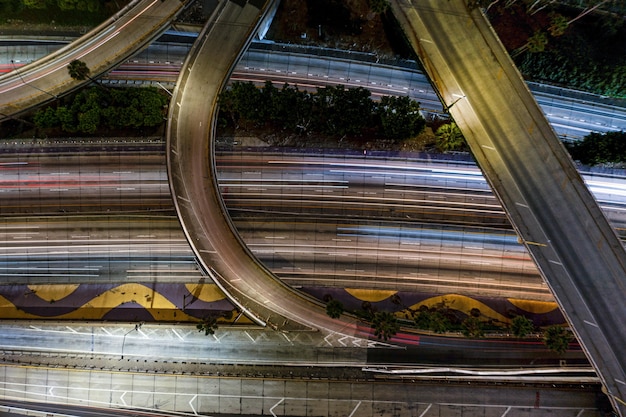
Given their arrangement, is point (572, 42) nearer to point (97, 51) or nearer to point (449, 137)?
point (449, 137)

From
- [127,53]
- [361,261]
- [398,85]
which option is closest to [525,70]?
[398,85]

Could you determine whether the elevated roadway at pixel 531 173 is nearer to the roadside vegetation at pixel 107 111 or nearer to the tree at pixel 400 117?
the tree at pixel 400 117

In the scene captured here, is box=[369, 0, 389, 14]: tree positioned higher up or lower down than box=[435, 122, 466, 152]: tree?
higher up

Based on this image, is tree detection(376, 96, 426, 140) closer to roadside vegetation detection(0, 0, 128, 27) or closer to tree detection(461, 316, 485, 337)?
tree detection(461, 316, 485, 337)

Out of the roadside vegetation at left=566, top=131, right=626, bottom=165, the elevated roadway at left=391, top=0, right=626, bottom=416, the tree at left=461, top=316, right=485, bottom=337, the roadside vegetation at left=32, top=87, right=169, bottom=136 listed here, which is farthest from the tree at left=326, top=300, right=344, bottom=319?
the roadside vegetation at left=566, top=131, right=626, bottom=165

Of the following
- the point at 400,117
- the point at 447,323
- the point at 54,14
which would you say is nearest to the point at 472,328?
the point at 447,323

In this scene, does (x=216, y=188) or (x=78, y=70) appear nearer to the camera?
(x=216, y=188)

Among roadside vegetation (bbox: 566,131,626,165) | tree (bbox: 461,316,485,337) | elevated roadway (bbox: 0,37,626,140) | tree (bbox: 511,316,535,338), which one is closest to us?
tree (bbox: 511,316,535,338)
